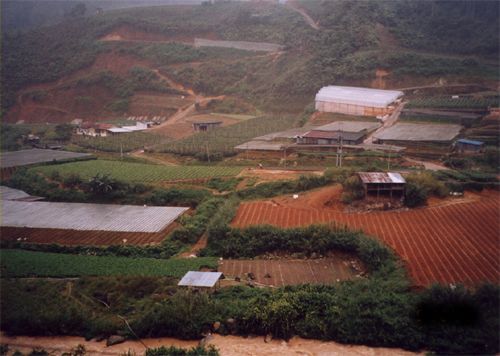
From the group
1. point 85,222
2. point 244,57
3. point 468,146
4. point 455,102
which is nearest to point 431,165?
point 468,146

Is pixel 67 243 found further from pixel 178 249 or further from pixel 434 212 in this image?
pixel 434 212

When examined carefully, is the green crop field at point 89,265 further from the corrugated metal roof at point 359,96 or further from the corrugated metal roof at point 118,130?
the corrugated metal roof at point 359,96

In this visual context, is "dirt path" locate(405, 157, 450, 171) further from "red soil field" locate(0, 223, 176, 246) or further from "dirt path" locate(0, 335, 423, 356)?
"dirt path" locate(0, 335, 423, 356)

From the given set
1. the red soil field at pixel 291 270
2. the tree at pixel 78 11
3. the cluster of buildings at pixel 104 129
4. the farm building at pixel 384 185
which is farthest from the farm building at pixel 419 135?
the tree at pixel 78 11

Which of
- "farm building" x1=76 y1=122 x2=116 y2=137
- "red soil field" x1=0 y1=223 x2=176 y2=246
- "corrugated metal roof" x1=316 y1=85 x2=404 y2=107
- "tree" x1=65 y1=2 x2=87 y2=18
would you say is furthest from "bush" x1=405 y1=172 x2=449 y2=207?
"tree" x1=65 y1=2 x2=87 y2=18

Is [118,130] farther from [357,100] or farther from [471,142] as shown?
[471,142]

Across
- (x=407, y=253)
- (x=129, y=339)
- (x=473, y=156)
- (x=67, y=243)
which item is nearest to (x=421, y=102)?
(x=473, y=156)
